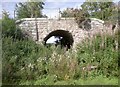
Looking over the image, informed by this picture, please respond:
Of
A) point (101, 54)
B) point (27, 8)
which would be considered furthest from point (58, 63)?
→ point (27, 8)

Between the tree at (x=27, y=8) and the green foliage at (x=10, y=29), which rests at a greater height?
the tree at (x=27, y=8)

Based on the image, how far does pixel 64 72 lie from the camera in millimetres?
8039

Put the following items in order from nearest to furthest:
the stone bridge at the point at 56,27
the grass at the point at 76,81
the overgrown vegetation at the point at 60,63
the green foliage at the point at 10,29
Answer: the grass at the point at 76,81, the overgrown vegetation at the point at 60,63, the green foliage at the point at 10,29, the stone bridge at the point at 56,27

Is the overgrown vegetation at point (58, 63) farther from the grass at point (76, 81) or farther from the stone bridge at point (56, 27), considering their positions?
the stone bridge at point (56, 27)

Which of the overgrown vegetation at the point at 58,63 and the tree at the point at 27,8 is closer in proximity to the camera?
the overgrown vegetation at the point at 58,63

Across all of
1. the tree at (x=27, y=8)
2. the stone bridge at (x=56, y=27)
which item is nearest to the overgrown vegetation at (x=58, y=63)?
the stone bridge at (x=56, y=27)

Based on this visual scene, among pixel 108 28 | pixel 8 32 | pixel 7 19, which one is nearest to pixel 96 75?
pixel 108 28

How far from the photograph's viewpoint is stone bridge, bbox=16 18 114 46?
12.0 meters

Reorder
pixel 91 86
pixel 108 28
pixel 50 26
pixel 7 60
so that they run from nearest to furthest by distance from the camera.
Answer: pixel 91 86
pixel 7 60
pixel 108 28
pixel 50 26

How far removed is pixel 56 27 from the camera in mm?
12320

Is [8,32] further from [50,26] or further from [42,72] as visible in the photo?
[42,72]

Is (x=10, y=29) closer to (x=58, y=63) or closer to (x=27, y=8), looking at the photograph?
(x=58, y=63)

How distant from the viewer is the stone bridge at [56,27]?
12.0 m

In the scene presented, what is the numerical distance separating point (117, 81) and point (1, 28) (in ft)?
18.1
